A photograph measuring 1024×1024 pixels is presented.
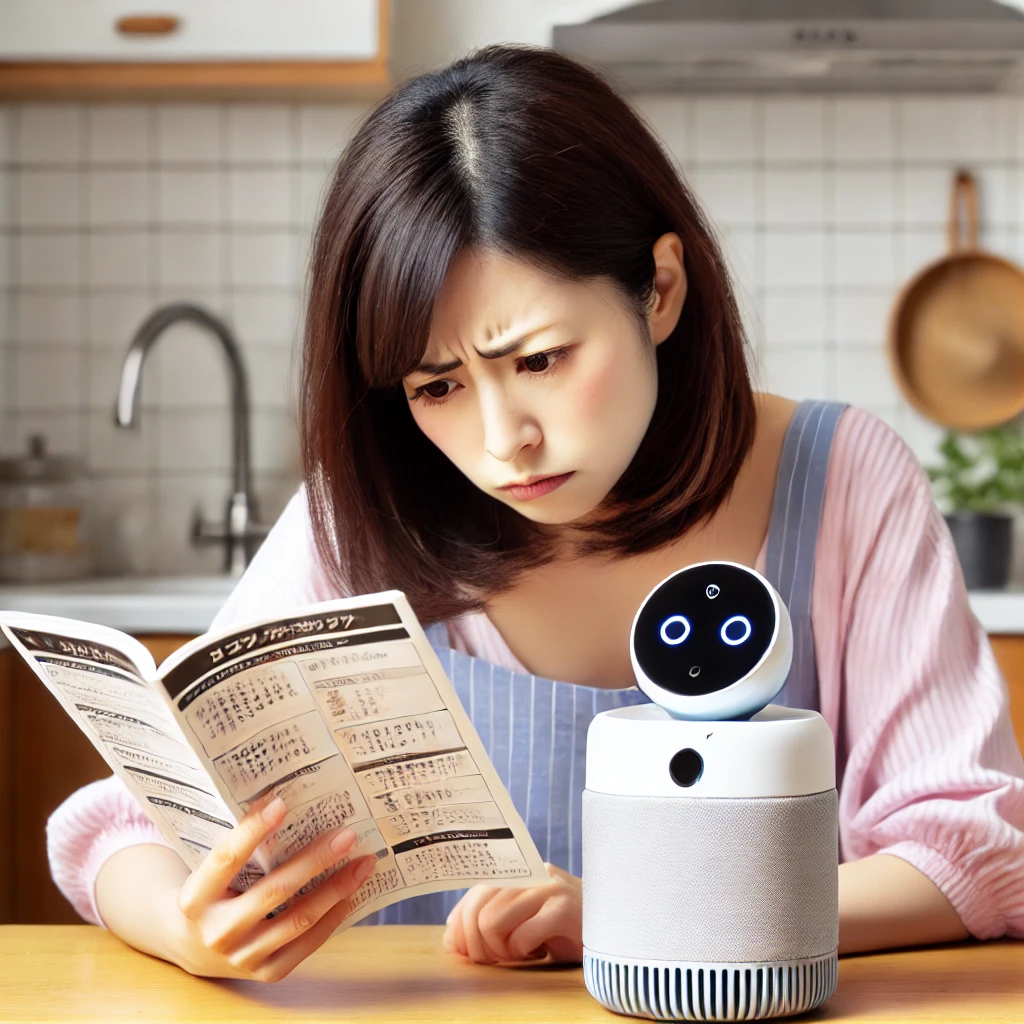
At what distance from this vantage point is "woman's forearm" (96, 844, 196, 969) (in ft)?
2.58

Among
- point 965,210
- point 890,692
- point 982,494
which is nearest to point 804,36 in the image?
point 965,210

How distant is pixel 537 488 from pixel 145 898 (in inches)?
14.3

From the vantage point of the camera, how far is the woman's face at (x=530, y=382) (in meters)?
0.86

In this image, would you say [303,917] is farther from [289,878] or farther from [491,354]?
[491,354]

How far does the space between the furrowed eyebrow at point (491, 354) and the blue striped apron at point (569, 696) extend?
30 centimetres

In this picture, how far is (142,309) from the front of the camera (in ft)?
8.76

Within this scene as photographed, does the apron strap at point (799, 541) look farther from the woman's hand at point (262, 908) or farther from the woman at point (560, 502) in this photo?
the woman's hand at point (262, 908)

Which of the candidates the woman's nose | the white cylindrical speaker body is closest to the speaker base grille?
the white cylindrical speaker body

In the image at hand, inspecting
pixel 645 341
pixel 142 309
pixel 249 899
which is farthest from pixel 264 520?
pixel 249 899

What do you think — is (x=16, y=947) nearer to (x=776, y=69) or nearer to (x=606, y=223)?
(x=606, y=223)

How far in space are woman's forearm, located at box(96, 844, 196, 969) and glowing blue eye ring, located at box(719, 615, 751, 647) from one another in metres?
0.36

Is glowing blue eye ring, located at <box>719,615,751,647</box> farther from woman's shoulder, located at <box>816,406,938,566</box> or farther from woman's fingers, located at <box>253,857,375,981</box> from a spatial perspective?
Result: woman's shoulder, located at <box>816,406,938,566</box>

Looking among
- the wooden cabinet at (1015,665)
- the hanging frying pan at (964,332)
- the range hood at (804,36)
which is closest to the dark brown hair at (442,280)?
the wooden cabinet at (1015,665)

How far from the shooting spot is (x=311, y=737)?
0.70 meters
